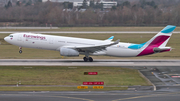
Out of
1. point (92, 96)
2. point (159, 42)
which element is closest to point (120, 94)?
point (92, 96)

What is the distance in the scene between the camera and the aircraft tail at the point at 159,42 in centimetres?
4088

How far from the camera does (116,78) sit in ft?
104

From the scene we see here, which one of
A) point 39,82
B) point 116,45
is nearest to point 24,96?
point 39,82

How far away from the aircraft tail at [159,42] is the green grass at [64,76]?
651 centimetres

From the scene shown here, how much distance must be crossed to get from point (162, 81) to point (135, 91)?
5889 millimetres

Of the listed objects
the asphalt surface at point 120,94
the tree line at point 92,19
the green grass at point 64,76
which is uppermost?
the asphalt surface at point 120,94

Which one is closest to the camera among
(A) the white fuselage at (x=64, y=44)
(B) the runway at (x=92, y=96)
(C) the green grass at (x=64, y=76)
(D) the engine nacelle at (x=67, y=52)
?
(B) the runway at (x=92, y=96)

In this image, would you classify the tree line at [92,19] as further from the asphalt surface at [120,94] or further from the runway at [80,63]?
the asphalt surface at [120,94]

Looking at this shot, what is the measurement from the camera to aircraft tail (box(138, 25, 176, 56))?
134 feet

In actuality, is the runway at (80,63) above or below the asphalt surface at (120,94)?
below

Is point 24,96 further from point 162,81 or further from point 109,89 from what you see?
point 162,81

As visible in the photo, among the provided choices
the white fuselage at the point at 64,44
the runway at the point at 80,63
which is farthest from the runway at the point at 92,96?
the white fuselage at the point at 64,44

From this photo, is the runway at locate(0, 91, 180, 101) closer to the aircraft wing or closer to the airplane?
the aircraft wing

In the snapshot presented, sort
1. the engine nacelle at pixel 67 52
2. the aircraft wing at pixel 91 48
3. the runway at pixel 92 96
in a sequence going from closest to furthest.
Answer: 1. the runway at pixel 92 96
2. the aircraft wing at pixel 91 48
3. the engine nacelle at pixel 67 52
